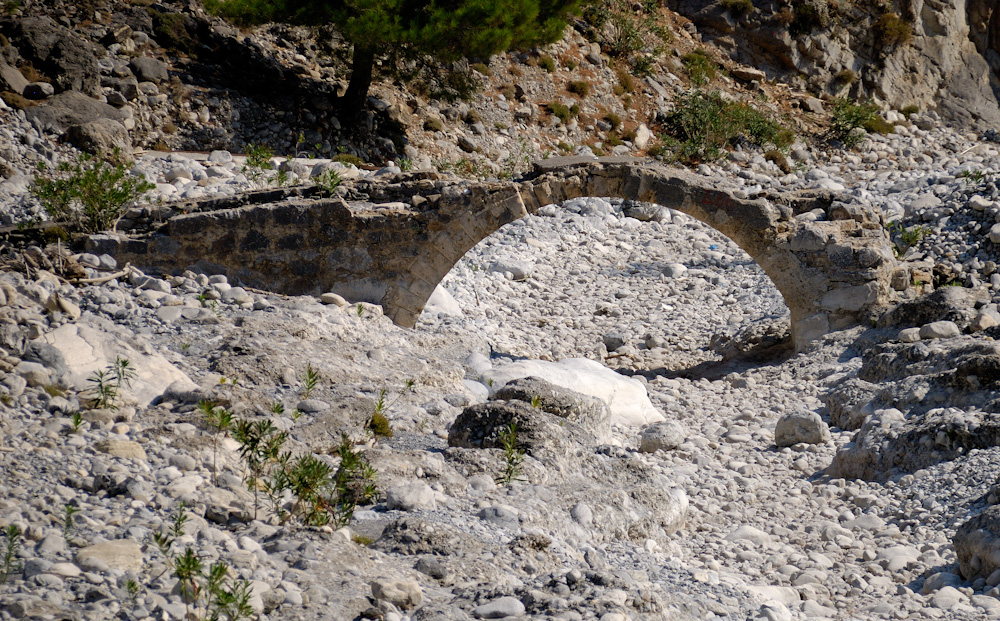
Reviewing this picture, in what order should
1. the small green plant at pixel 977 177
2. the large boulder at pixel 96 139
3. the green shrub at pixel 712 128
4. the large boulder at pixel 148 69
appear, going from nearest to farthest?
the large boulder at pixel 96 139 < the small green plant at pixel 977 177 < the large boulder at pixel 148 69 < the green shrub at pixel 712 128

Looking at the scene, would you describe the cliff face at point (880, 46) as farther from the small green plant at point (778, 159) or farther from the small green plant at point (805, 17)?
the small green plant at point (778, 159)

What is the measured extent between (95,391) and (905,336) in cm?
609

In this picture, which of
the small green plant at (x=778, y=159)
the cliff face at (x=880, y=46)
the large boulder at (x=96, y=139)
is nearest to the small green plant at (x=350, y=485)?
the large boulder at (x=96, y=139)

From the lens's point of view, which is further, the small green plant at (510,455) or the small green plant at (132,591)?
the small green plant at (510,455)

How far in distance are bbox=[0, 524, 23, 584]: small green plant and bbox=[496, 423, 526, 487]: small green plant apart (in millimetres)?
2113

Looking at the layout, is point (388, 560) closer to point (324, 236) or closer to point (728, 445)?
point (728, 445)

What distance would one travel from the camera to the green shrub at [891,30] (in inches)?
759

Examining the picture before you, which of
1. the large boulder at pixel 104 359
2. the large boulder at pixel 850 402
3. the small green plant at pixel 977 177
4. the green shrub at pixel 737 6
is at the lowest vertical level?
the large boulder at pixel 104 359

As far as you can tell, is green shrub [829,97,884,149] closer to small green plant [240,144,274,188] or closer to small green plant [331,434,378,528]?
small green plant [240,144,274,188]

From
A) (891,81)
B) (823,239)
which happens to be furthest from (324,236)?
(891,81)

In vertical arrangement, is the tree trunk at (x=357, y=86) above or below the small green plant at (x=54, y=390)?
above

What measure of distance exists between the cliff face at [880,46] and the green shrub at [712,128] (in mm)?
2632

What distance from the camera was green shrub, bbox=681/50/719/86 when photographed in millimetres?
17688

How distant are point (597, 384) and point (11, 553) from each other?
14.7 ft
